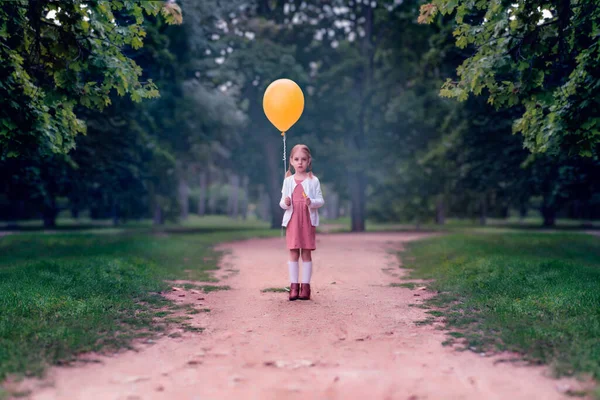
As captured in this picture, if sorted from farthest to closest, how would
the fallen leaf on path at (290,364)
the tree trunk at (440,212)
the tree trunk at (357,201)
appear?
the tree trunk at (440,212)
the tree trunk at (357,201)
the fallen leaf on path at (290,364)

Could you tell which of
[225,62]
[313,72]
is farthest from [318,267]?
[313,72]

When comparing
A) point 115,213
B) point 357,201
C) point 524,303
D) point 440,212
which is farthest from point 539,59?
point 440,212

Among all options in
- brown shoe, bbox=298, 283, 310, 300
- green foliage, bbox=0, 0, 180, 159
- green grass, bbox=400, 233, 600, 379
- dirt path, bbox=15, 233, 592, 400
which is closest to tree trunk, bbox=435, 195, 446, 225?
green grass, bbox=400, 233, 600, 379

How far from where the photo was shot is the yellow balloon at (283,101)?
9.24 metres

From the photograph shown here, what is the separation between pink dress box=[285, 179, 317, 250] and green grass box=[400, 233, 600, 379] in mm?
2004

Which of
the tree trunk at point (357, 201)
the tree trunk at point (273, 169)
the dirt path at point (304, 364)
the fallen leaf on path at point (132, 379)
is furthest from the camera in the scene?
the tree trunk at point (273, 169)

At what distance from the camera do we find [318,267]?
12.5 m

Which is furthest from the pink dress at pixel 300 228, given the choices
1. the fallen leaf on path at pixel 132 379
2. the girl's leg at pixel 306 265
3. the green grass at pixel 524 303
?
the fallen leaf on path at pixel 132 379

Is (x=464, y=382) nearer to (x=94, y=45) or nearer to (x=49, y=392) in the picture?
(x=49, y=392)

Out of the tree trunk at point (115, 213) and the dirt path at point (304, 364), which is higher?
the tree trunk at point (115, 213)

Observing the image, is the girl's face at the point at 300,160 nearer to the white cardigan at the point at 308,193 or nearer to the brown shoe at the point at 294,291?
the white cardigan at the point at 308,193

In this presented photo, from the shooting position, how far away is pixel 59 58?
25.4 ft

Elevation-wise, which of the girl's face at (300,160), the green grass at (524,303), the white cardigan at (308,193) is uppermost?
the girl's face at (300,160)

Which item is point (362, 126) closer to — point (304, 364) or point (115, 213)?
point (115, 213)
